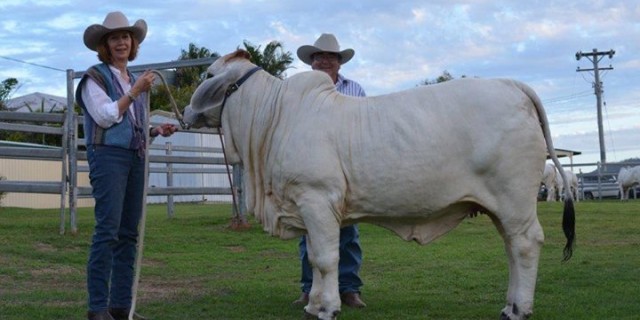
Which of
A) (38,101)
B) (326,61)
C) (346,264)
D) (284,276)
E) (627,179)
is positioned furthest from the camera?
(38,101)

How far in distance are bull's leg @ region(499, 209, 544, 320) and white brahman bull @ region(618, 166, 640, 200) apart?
29.8 meters

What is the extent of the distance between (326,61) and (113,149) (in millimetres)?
2416

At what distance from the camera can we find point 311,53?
8438 mm

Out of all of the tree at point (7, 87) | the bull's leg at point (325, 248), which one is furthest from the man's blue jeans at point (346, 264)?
the tree at point (7, 87)

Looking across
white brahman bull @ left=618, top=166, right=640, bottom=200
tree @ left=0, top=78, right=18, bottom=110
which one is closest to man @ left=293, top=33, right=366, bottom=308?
white brahman bull @ left=618, top=166, right=640, bottom=200

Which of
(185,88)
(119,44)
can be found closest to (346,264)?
(119,44)

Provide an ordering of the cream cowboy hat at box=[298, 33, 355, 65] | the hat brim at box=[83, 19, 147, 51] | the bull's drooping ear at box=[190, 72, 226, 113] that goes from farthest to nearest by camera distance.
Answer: the cream cowboy hat at box=[298, 33, 355, 65]
the bull's drooping ear at box=[190, 72, 226, 113]
the hat brim at box=[83, 19, 147, 51]

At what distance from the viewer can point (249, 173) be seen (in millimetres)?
7102

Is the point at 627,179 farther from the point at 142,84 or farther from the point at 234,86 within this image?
the point at 142,84

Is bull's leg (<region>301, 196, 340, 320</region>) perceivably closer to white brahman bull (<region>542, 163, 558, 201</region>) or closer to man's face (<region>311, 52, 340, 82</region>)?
man's face (<region>311, 52, 340, 82</region>)

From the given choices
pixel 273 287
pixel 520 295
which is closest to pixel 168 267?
pixel 273 287

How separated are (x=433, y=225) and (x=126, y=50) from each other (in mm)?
2555

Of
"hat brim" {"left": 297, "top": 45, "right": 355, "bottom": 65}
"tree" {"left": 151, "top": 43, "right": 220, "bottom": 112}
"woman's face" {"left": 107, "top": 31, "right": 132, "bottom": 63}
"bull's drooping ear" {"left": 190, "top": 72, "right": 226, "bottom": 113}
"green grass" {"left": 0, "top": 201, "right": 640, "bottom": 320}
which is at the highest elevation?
"tree" {"left": 151, "top": 43, "right": 220, "bottom": 112}

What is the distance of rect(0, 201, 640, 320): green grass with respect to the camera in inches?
297
